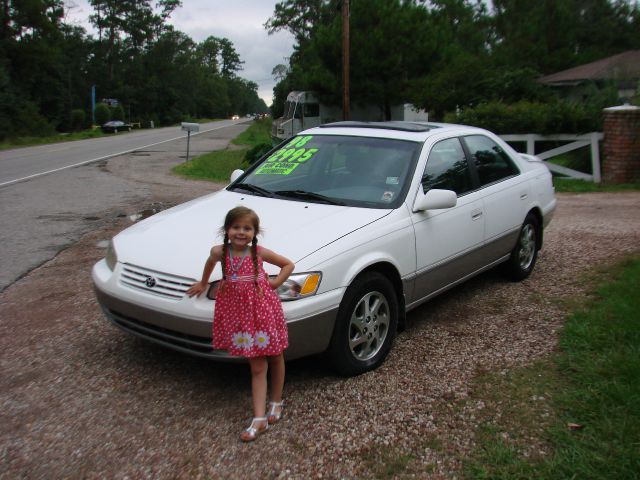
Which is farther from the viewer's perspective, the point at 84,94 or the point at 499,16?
the point at 84,94

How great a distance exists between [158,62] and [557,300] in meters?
100

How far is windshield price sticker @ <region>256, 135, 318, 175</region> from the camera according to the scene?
16.5 feet

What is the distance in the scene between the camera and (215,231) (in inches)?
158

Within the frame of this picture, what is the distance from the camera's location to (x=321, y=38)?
30.8 metres

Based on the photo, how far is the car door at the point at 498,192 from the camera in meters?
5.23

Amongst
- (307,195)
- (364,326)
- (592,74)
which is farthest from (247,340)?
(592,74)

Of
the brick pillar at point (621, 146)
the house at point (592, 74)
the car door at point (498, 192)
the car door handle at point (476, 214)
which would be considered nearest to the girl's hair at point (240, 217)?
the car door handle at point (476, 214)

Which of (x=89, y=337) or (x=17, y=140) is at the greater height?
(x=17, y=140)

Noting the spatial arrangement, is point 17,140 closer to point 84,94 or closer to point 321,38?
point 321,38

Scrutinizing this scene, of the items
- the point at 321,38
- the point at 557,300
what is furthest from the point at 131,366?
the point at 321,38

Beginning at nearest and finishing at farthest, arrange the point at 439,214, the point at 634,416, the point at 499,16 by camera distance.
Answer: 1. the point at 634,416
2. the point at 439,214
3. the point at 499,16

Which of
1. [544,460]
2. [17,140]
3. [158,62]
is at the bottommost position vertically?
[544,460]

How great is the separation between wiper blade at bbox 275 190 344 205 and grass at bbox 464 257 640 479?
1588 millimetres

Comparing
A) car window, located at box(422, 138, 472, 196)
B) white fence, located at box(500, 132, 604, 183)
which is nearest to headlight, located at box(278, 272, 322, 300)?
car window, located at box(422, 138, 472, 196)
